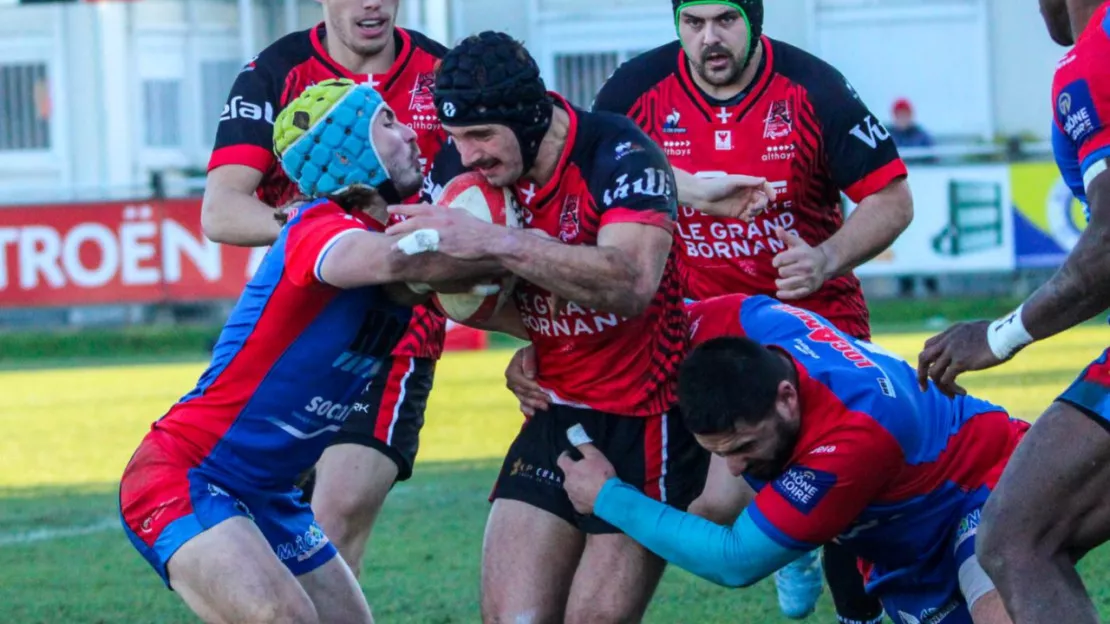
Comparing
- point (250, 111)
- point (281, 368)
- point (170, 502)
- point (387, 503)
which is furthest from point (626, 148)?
point (387, 503)

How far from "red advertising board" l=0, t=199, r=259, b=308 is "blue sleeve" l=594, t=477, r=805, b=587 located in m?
13.3

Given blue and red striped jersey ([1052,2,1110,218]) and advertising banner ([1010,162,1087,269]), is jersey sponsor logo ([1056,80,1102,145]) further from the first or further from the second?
advertising banner ([1010,162,1087,269])

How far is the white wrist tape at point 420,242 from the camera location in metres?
4.60

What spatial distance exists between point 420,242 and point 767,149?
2074mm

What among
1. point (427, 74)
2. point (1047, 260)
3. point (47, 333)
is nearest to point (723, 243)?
point (427, 74)

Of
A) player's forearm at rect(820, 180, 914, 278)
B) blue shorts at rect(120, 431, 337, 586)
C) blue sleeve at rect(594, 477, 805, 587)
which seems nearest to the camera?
blue shorts at rect(120, 431, 337, 586)

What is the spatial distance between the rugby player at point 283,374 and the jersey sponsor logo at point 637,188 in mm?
487

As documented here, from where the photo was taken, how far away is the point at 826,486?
4855 millimetres

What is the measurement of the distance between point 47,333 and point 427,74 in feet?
45.8

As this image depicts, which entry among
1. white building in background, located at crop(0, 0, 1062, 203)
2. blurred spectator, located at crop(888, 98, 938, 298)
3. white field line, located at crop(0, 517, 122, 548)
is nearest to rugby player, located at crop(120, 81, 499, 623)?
white field line, located at crop(0, 517, 122, 548)

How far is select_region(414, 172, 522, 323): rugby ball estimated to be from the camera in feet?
16.4

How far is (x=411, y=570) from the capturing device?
773 centimetres

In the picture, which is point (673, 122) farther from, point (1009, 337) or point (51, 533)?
point (51, 533)

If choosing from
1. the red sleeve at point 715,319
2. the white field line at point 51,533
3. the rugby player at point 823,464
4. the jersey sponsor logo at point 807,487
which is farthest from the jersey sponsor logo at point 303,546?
the white field line at point 51,533
